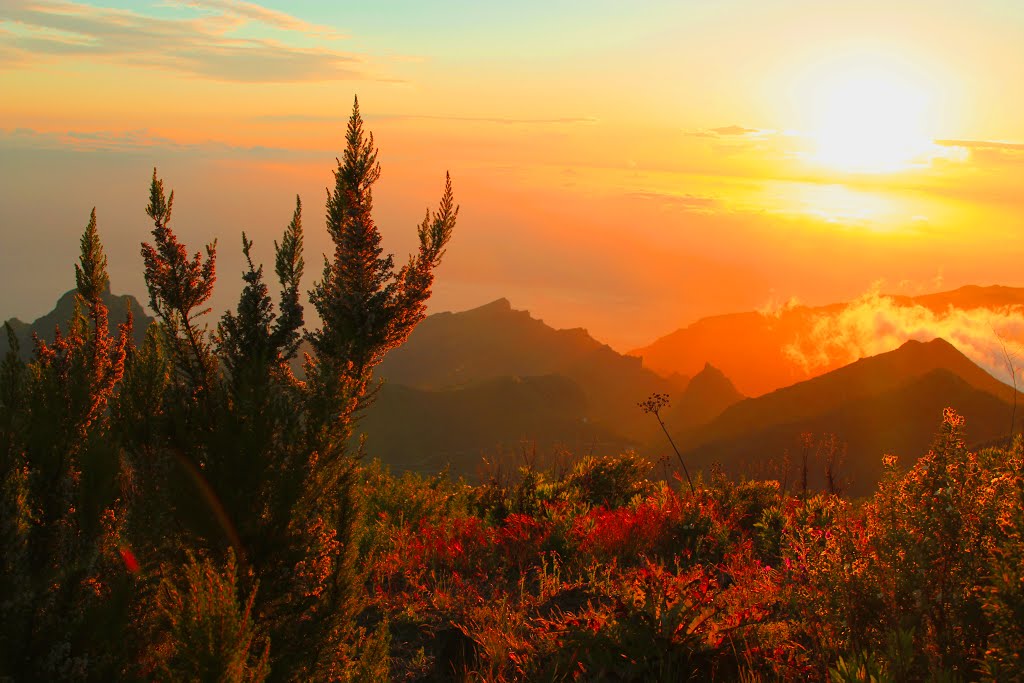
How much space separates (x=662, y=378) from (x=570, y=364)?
18.9m

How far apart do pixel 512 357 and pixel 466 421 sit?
57.8m

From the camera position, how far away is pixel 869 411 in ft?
212

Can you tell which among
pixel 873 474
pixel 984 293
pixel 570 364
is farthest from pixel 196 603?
pixel 570 364

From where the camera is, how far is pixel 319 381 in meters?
3.60

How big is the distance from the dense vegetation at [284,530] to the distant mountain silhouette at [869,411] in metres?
46.9

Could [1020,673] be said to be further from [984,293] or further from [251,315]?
[984,293]

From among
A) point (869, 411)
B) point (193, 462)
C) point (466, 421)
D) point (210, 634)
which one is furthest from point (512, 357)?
point (210, 634)

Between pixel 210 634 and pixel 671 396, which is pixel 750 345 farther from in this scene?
pixel 210 634

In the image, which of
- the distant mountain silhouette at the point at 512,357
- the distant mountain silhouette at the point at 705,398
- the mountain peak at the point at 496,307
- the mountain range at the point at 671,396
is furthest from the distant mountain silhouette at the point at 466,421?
the mountain peak at the point at 496,307

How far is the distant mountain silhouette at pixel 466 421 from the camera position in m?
91.6

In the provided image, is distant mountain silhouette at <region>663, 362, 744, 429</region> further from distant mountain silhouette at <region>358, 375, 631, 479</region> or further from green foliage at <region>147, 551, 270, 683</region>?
green foliage at <region>147, 551, 270, 683</region>

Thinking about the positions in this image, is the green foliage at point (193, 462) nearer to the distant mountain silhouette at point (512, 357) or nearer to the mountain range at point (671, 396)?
the mountain range at point (671, 396)

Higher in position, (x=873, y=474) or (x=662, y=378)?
(x=873, y=474)

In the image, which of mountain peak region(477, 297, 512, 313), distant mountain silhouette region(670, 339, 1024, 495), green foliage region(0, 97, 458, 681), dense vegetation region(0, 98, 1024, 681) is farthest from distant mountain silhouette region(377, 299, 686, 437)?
green foliage region(0, 97, 458, 681)
